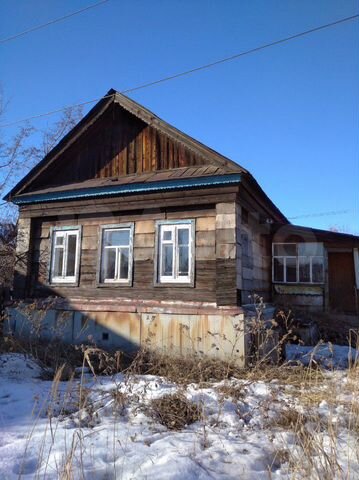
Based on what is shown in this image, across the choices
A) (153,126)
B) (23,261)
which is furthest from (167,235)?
(23,261)

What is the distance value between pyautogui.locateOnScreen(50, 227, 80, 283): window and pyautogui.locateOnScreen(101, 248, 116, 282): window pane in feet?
2.51

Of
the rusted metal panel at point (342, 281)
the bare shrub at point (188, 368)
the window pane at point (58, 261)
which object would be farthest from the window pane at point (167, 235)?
the rusted metal panel at point (342, 281)

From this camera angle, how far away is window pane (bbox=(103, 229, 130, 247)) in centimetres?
879

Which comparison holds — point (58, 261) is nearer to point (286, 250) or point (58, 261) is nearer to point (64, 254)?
point (64, 254)

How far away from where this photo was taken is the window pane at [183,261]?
7.98 m

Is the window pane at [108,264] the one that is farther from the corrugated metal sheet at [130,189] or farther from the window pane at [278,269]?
the window pane at [278,269]

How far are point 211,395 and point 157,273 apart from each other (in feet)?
12.3

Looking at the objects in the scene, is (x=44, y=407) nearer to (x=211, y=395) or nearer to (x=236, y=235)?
(x=211, y=395)

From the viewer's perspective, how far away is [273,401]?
13.4ft

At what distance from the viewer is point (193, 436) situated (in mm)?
3543

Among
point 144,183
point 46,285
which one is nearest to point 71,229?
point 46,285

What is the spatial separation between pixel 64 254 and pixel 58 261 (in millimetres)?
278

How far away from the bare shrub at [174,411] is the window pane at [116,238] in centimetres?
493

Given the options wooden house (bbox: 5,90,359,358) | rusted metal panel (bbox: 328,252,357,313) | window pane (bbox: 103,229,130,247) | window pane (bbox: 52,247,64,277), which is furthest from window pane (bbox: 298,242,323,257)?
window pane (bbox: 52,247,64,277)
